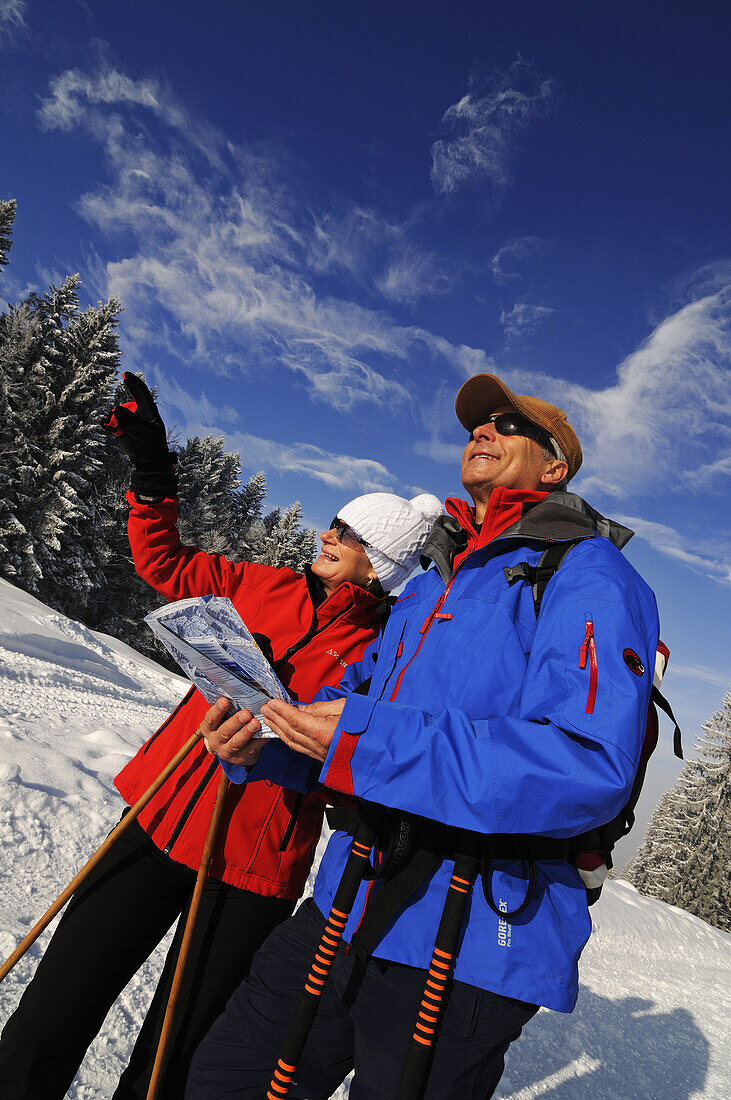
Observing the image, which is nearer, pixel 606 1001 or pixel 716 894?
pixel 606 1001

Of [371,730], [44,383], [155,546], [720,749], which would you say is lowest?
[371,730]

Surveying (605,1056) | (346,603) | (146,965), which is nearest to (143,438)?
(346,603)

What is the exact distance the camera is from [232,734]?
1.90m

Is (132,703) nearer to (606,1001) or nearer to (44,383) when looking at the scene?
(606,1001)

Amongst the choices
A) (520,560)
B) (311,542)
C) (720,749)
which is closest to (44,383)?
(311,542)

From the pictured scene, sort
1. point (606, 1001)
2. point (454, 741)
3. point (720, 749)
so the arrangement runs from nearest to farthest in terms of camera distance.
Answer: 1. point (454, 741)
2. point (606, 1001)
3. point (720, 749)

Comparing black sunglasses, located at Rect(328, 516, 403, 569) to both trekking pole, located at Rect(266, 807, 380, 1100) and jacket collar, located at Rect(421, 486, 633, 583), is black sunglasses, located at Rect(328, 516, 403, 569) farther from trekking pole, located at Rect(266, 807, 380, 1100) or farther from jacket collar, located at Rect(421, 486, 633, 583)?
trekking pole, located at Rect(266, 807, 380, 1100)

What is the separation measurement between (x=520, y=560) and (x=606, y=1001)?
6.88 meters

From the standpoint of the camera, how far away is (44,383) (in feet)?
83.8

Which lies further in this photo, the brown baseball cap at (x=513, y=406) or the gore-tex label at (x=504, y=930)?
the brown baseball cap at (x=513, y=406)

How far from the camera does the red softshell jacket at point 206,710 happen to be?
96.1 inches

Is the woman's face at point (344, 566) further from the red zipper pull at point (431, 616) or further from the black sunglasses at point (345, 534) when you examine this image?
the red zipper pull at point (431, 616)

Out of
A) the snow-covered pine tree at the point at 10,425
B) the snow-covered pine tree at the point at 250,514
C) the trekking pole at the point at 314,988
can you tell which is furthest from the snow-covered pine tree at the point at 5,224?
the trekking pole at the point at 314,988

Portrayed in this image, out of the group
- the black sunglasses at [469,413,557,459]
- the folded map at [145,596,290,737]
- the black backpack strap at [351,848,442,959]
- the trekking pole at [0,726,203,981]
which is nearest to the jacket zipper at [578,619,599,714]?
the black backpack strap at [351,848,442,959]
